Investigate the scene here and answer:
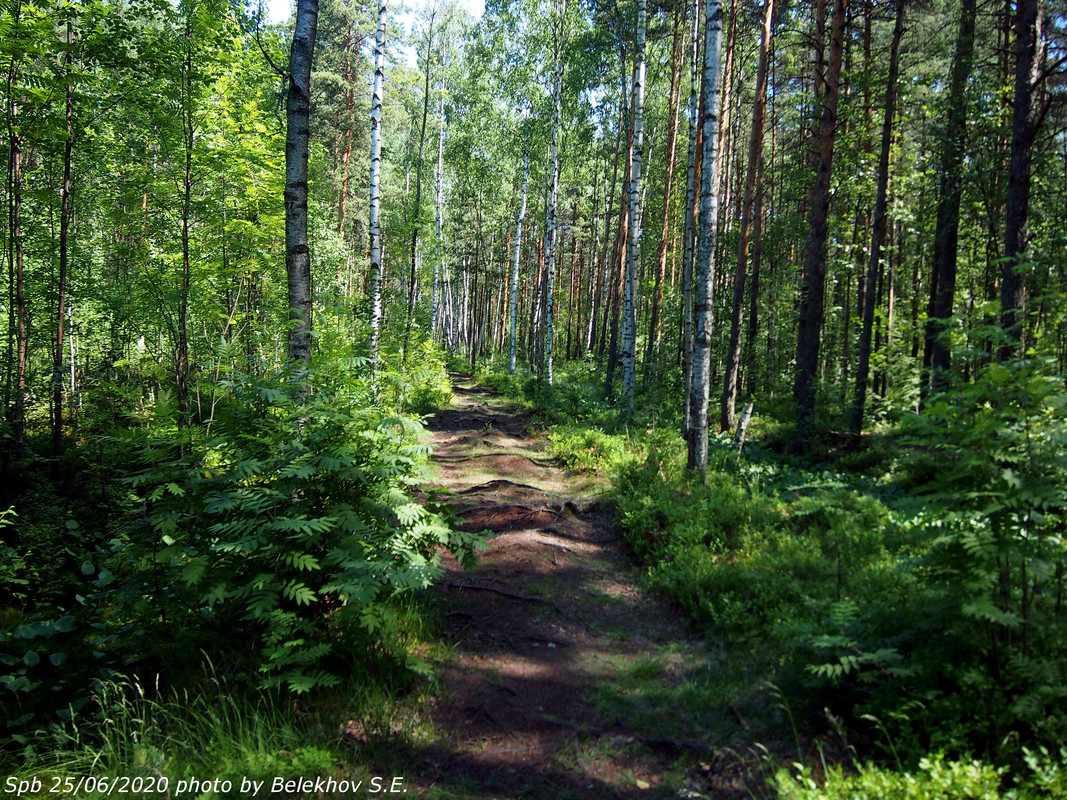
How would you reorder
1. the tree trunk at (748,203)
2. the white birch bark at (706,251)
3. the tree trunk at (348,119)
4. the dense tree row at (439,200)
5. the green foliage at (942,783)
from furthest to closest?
the tree trunk at (348,119) → the tree trunk at (748,203) → the white birch bark at (706,251) → the dense tree row at (439,200) → the green foliage at (942,783)

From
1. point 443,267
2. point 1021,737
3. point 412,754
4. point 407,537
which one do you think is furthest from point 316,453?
point 443,267

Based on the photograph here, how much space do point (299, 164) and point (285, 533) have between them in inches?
155

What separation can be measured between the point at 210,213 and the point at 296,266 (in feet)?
23.8

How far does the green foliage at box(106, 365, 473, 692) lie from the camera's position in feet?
13.0

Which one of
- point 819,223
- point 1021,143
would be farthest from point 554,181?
point 1021,143

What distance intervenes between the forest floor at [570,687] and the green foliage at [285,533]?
721mm

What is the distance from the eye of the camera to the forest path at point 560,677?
3574mm

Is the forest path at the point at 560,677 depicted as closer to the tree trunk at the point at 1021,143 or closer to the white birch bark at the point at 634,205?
the white birch bark at the point at 634,205

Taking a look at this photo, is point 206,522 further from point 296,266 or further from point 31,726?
point 296,266

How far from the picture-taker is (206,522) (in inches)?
176

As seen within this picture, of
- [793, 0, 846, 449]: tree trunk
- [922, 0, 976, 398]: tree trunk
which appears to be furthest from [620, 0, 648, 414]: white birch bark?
[922, 0, 976, 398]: tree trunk

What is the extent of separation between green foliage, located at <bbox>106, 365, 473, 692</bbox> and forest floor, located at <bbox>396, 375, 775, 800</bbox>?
72 cm

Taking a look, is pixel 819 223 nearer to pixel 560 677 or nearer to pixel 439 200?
pixel 560 677

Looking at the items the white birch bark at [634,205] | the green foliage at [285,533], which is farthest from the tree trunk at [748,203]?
the green foliage at [285,533]
